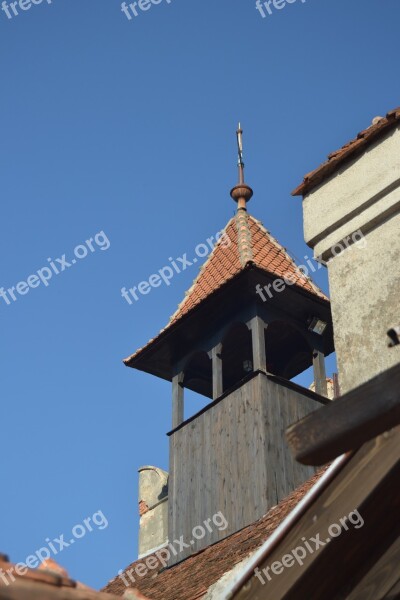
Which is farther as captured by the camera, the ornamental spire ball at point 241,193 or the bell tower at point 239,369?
the ornamental spire ball at point 241,193

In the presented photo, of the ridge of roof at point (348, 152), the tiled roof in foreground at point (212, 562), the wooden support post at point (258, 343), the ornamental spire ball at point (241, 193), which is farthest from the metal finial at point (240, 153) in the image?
the ridge of roof at point (348, 152)

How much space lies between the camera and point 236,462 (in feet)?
37.6

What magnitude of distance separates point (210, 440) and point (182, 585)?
3.12 m

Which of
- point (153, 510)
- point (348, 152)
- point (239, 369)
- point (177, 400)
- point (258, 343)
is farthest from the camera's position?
point (153, 510)

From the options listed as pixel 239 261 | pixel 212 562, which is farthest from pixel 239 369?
pixel 212 562

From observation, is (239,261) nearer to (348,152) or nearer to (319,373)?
Result: (319,373)

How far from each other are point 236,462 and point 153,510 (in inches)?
132

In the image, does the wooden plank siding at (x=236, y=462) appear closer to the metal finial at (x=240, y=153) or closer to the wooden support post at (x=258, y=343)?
the wooden support post at (x=258, y=343)

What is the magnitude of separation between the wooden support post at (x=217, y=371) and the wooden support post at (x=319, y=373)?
1364 mm

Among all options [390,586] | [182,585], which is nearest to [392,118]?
[390,586]

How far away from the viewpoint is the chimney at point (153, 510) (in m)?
14.1

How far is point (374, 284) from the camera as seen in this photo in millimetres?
5012

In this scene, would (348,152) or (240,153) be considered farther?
(240,153)

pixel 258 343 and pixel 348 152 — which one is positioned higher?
pixel 348 152
